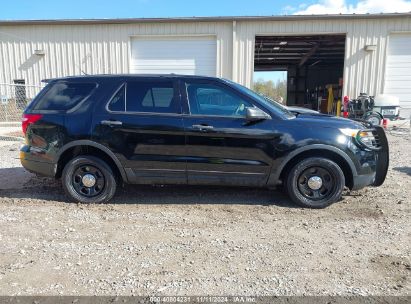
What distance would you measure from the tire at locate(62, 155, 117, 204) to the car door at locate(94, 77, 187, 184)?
32 cm

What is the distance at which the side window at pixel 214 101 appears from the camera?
15.2 feet

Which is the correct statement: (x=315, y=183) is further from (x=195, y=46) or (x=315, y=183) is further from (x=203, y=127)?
(x=195, y=46)

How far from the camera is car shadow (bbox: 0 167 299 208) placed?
5.03 m

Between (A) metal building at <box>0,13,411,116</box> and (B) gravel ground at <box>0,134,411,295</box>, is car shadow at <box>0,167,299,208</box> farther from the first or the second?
(A) metal building at <box>0,13,411,116</box>

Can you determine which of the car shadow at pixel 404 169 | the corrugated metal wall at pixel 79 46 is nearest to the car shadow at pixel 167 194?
the car shadow at pixel 404 169

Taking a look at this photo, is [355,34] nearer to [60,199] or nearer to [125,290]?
[60,199]

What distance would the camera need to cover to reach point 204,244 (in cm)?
366

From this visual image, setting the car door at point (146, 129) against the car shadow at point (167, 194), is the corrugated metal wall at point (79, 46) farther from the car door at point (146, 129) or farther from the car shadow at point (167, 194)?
the car door at point (146, 129)

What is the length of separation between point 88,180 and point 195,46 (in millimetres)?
11720

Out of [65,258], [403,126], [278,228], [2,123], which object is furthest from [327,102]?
[65,258]

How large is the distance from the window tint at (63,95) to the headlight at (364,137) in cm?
359

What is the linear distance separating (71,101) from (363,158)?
4127 mm

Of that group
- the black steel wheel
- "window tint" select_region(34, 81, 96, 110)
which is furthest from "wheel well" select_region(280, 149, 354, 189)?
"window tint" select_region(34, 81, 96, 110)

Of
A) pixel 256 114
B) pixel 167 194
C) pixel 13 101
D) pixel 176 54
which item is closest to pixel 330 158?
pixel 256 114
